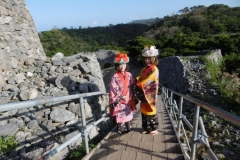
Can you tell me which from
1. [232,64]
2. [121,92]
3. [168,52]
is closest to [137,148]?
[121,92]

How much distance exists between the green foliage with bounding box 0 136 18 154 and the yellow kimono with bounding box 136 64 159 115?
2406 mm

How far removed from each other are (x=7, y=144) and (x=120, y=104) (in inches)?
82.8

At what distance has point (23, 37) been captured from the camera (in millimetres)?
6152

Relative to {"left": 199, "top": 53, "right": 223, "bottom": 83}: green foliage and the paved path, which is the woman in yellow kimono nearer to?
the paved path

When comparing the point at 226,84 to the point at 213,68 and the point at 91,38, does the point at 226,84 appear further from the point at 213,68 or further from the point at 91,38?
the point at 91,38

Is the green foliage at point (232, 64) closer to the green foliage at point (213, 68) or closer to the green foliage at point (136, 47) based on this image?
the green foliage at point (213, 68)

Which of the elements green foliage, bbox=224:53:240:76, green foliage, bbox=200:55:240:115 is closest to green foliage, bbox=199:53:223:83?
green foliage, bbox=200:55:240:115

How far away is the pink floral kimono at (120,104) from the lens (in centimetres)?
328

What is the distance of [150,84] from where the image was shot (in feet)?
10.4

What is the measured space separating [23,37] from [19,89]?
1.94 metres

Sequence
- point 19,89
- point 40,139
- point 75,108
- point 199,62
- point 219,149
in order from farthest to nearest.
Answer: point 199,62 < point 219,149 < point 19,89 < point 75,108 < point 40,139

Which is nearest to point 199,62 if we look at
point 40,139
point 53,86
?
point 53,86

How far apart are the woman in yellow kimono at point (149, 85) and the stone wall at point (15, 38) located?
3653 millimetres

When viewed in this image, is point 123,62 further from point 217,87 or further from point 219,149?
point 217,87
